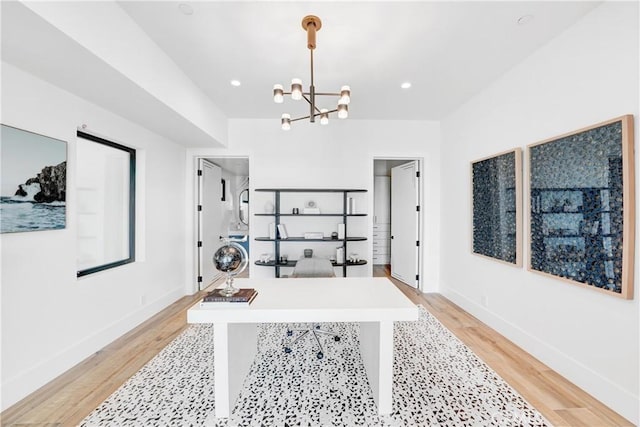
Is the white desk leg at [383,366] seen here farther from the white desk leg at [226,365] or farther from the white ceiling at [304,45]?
the white ceiling at [304,45]

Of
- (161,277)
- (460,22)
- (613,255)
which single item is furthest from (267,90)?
(613,255)

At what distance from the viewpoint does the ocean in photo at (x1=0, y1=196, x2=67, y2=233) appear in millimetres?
1714

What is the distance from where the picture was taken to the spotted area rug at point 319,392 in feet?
5.28

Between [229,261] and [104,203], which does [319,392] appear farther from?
[104,203]

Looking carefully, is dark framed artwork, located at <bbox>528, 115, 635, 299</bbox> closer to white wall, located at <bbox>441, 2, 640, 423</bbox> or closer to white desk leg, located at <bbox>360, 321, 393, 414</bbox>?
white wall, located at <bbox>441, 2, 640, 423</bbox>

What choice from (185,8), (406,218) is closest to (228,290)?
(185,8)

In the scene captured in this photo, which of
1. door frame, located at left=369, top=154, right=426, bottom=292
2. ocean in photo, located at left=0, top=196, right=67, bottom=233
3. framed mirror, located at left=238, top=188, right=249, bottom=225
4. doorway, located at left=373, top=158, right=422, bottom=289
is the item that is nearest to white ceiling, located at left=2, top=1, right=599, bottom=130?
ocean in photo, located at left=0, top=196, right=67, bottom=233

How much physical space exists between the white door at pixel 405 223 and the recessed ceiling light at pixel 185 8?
11.5ft

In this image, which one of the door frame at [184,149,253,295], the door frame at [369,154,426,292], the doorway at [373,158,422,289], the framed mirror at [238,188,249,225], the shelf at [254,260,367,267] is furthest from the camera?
the framed mirror at [238,188,249,225]

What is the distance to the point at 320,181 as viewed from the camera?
4105mm

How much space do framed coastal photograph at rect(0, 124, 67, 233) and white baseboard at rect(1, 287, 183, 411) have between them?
1.00 meters

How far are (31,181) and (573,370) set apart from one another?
4.20 m

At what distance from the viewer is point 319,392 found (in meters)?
1.83

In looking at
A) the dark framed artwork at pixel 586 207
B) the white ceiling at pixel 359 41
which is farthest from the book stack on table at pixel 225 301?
the dark framed artwork at pixel 586 207
